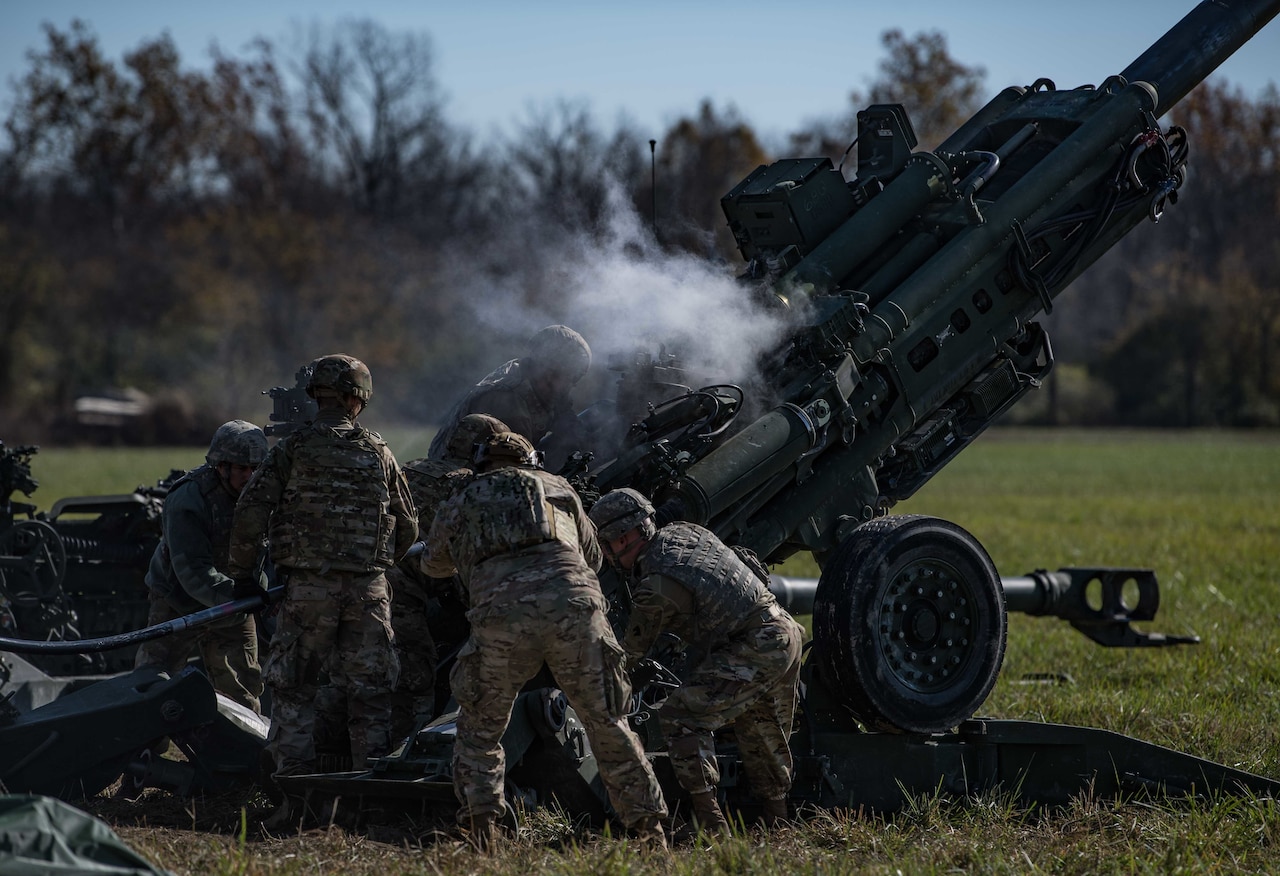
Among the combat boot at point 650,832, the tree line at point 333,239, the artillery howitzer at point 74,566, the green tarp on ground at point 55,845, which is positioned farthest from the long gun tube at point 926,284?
the tree line at point 333,239

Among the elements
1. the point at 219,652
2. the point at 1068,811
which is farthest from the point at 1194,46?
the point at 219,652

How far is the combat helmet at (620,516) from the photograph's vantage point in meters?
6.45

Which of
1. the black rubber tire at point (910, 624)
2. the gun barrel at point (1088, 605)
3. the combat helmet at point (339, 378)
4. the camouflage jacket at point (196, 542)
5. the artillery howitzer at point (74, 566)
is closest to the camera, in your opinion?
the combat helmet at point (339, 378)

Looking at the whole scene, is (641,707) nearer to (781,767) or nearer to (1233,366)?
(781,767)

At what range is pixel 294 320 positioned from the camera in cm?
4697

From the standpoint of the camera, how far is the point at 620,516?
6.45 metres

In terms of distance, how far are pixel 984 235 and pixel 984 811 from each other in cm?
345

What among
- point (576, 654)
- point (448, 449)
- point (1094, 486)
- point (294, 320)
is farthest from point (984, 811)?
point (294, 320)

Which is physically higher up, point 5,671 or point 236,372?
point 236,372

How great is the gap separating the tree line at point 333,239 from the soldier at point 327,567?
3002 cm

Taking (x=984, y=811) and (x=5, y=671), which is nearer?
(x=984, y=811)

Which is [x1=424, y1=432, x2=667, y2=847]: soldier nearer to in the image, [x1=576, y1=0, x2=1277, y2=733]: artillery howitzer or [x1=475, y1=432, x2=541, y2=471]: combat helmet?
[x1=475, y1=432, x2=541, y2=471]: combat helmet

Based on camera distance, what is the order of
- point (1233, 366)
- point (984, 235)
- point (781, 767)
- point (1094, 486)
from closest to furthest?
point (781, 767) → point (984, 235) → point (1094, 486) → point (1233, 366)

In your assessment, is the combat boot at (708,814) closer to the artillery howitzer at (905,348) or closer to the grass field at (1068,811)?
the grass field at (1068,811)
